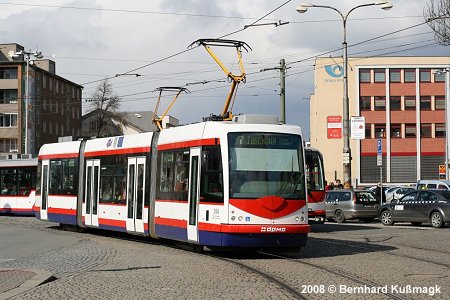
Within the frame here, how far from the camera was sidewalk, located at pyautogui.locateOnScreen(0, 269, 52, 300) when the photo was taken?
32.7 feet

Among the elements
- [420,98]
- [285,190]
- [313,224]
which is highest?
[420,98]

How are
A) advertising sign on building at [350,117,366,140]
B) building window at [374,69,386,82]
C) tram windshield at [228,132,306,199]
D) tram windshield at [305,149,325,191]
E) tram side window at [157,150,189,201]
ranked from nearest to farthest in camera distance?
tram windshield at [228,132,306,199]
tram side window at [157,150,189,201]
tram windshield at [305,149,325,191]
advertising sign on building at [350,117,366,140]
building window at [374,69,386,82]

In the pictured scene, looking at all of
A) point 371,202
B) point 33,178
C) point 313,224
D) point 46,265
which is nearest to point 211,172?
point 46,265

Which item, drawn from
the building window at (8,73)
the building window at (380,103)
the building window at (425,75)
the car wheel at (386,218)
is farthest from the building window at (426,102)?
the car wheel at (386,218)

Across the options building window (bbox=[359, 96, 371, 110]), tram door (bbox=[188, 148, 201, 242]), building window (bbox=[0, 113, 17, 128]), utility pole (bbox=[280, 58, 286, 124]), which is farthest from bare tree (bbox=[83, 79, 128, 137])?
tram door (bbox=[188, 148, 201, 242])

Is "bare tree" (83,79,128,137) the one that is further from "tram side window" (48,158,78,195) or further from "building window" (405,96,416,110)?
"tram side window" (48,158,78,195)

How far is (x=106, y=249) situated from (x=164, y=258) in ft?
9.71

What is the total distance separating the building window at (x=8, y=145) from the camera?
276 ft

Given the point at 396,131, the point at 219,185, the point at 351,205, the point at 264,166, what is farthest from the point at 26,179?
the point at 396,131

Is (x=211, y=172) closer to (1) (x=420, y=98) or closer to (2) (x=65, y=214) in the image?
(2) (x=65, y=214)

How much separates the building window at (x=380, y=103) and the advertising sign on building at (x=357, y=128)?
40.4 m

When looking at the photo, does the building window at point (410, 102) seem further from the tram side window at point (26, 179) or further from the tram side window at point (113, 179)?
the tram side window at point (113, 179)

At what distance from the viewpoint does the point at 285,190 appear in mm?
14641

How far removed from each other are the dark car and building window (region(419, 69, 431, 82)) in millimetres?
47732
